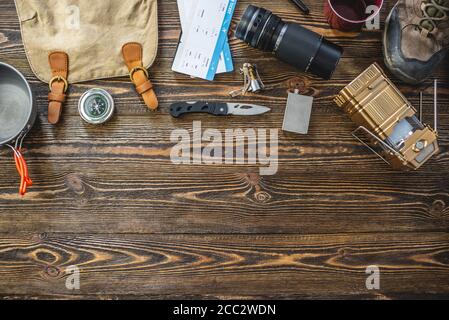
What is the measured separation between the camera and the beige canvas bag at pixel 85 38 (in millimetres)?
1081

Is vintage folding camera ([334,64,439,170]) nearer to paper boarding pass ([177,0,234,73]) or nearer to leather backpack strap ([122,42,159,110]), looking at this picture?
paper boarding pass ([177,0,234,73])

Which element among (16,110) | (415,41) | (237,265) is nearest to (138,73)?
(16,110)

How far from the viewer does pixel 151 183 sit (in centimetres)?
109

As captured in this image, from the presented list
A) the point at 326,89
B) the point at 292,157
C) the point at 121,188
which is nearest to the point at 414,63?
the point at 326,89

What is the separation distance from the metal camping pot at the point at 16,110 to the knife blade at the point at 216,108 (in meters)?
0.34

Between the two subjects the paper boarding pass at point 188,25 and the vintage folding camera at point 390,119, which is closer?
the vintage folding camera at point 390,119

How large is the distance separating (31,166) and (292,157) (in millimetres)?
664

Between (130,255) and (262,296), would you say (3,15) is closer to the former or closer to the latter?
(130,255)

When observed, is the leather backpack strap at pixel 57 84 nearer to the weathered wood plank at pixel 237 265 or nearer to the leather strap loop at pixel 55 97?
the leather strap loop at pixel 55 97

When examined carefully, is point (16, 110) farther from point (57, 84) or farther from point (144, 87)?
point (144, 87)

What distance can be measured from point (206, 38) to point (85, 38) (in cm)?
31

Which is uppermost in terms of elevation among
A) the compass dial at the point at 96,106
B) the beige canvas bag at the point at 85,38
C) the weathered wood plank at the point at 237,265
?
the beige canvas bag at the point at 85,38

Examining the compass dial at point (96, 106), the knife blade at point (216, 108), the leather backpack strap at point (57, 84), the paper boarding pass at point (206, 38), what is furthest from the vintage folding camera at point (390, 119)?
the leather backpack strap at point (57, 84)

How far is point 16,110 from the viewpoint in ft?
3.49
